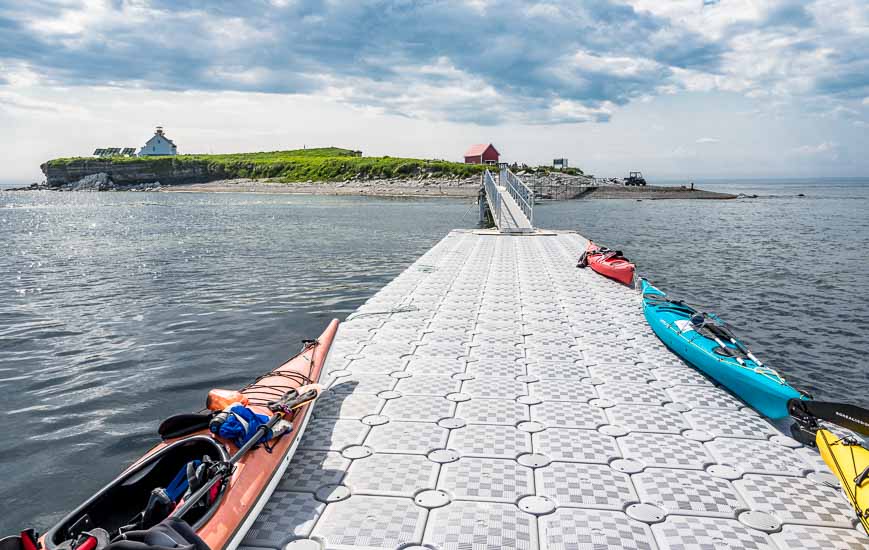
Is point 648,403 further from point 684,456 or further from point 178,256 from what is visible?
point 178,256

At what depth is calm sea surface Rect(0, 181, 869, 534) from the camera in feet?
24.5

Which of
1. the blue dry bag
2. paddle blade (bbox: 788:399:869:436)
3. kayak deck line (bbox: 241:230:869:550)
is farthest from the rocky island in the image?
the blue dry bag

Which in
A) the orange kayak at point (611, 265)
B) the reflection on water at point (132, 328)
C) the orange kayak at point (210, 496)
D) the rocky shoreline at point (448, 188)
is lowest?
the reflection on water at point (132, 328)

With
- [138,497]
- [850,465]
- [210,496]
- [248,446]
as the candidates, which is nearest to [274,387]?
[248,446]

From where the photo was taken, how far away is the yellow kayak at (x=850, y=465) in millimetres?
4109

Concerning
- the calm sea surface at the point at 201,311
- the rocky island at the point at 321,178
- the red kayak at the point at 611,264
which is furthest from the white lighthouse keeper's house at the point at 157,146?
the red kayak at the point at 611,264

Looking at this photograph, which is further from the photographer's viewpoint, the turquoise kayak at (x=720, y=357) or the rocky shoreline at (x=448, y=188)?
the rocky shoreline at (x=448, y=188)

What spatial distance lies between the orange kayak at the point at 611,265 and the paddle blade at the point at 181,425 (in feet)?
35.3

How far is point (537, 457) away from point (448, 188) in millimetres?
72021

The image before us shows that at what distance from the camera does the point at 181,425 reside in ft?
15.6

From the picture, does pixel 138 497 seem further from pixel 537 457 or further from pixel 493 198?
pixel 493 198

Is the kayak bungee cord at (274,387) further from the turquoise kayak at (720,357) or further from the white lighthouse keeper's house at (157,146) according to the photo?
the white lighthouse keeper's house at (157,146)

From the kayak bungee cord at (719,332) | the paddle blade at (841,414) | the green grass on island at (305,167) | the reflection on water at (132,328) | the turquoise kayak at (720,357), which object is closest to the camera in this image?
the paddle blade at (841,414)

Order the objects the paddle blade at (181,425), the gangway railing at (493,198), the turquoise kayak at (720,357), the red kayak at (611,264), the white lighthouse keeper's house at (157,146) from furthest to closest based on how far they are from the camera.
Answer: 1. the white lighthouse keeper's house at (157,146)
2. the gangway railing at (493,198)
3. the red kayak at (611,264)
4. the turquoise kayak at (720,357)
5. the paddle blade at (181,425)
